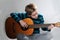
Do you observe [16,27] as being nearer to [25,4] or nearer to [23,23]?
[23,23]

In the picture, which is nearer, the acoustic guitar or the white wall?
the acoustic guitar

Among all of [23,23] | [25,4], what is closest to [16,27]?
[23,23]

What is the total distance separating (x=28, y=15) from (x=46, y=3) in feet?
1.12

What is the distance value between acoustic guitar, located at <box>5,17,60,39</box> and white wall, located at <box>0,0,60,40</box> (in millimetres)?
64

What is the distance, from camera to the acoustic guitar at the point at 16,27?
1.30 meters

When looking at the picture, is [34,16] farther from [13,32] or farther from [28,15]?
[13,32]

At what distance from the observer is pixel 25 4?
158 centimetres

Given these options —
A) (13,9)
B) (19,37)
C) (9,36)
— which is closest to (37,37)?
(19,37)

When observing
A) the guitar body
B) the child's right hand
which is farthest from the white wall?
the child's right hand

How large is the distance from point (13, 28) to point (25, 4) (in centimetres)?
27

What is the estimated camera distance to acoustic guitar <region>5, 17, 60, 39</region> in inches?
51.1

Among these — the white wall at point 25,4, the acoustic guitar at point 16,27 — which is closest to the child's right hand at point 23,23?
the acoustic guitar at point 16,27

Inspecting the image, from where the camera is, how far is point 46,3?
5.39ft

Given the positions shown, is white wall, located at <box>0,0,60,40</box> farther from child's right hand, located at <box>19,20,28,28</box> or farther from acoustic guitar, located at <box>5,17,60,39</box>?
child's right hand, located at <box>19,20,28,28</box>
